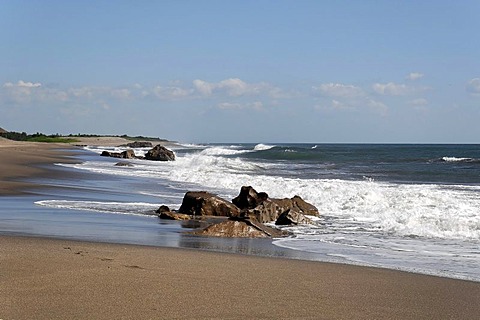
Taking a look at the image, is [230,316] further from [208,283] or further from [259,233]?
[259,233]

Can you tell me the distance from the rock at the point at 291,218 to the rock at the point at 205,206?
1.39m

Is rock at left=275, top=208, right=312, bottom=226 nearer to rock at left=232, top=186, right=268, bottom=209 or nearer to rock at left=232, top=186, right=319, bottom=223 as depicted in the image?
rock at left=232, top=186, right=319, bottom=223

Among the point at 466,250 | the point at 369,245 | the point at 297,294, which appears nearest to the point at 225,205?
the point at 369,245

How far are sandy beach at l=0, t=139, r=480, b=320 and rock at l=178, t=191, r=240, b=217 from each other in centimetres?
636

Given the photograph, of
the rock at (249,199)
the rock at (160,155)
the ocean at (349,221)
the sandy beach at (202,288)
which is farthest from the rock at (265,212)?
the rock at (160,155)

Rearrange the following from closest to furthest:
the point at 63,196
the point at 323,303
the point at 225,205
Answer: the point at 323,303 < the point at 225,205 < the point at 63,196

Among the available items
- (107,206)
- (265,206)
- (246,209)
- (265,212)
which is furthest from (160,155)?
(265,212)

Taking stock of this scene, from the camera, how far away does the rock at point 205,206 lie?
15477 mm

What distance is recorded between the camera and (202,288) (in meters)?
6.61

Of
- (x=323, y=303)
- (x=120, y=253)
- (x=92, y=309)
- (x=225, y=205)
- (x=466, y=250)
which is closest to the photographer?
(x=92, y=309)

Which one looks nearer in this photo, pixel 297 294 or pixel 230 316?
pixel 230 316

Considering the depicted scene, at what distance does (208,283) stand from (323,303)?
130 cm

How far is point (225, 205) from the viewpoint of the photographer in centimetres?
1584

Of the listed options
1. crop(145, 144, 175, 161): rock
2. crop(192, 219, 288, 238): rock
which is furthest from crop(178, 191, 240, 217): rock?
crop(145, 144, 175, 161): rock
